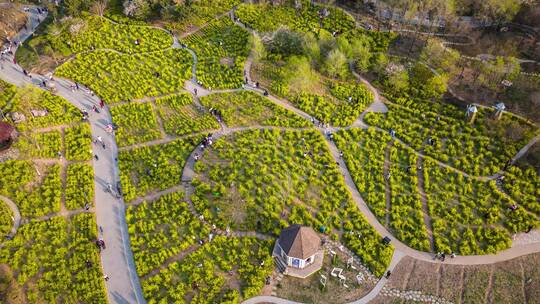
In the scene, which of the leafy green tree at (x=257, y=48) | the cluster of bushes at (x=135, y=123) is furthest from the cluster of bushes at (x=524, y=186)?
the cluster of bushes at (x=135, y=123)

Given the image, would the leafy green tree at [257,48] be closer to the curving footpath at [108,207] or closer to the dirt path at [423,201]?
the curving footpath at [108,207]

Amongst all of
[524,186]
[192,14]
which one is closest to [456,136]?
[524,186]

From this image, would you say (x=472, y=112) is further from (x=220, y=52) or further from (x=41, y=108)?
(x=41, y=108)

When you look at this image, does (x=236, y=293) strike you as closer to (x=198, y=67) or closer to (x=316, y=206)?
(x=316, y=206)

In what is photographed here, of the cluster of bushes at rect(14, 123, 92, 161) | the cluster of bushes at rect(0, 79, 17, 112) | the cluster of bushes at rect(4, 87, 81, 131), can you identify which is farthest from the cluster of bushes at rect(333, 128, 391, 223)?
the cluster of bushes at rect(0, 79, 17, 112)

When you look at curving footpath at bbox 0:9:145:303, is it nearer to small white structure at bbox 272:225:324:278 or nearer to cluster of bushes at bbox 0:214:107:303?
cluster of bushes at bbox 0:214:107:303

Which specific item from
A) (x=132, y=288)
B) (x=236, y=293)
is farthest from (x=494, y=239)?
(x=132, y=288)
